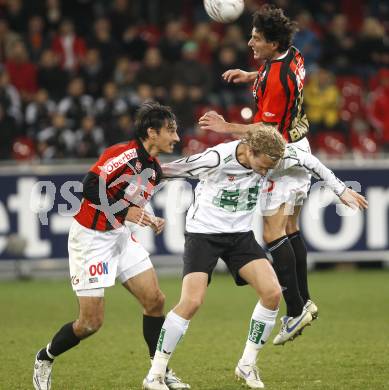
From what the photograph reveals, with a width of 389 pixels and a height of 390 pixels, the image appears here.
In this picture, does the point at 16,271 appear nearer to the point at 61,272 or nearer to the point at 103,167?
the point at 61,272

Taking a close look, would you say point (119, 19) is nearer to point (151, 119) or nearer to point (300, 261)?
point (300, 261)

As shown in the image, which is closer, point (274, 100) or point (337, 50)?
point (274, 100)

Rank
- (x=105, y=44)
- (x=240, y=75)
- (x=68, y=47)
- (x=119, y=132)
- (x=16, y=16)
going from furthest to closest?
(x=16, y=16)
(x=105, y=44)
(x=68, y=47)
(x=119, y=132)
(x=240, y=75)

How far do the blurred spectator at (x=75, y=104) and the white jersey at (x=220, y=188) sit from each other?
7492 millimetres

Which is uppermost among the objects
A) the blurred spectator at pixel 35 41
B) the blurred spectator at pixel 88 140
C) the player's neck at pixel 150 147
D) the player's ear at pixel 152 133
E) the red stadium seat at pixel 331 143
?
the player's ear at pixel 152 133

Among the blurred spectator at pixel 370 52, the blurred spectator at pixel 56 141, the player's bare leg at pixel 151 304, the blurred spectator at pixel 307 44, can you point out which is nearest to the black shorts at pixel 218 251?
the player's bare leg at pixel 151 304

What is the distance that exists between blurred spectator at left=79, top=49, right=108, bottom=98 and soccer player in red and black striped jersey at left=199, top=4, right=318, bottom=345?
7334mm

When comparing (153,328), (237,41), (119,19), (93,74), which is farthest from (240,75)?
(119,19)

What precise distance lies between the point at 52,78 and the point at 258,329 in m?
8.97

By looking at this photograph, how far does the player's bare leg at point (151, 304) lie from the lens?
6855 mm

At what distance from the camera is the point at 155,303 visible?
6.95 metres

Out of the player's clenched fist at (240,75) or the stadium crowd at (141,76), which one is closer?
the player's clenched fist at (240,75)

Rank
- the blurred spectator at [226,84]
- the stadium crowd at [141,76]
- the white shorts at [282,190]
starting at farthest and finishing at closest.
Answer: the blurred spectator at [226,84] → the stadium crowd at [141,76] → the white shorts at [282,190]

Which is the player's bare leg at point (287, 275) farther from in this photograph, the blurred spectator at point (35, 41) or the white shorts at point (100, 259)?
the blurred spectator at point (35, 41)
